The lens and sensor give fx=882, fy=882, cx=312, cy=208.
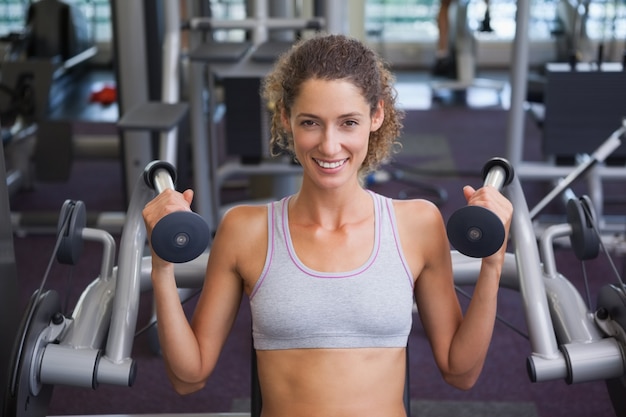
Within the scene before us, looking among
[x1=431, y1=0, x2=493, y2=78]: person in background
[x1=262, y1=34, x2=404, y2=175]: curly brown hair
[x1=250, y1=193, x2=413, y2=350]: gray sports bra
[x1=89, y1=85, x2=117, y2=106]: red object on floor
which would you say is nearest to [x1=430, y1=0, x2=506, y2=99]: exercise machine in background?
[x1=431, y1=0, x2=493, y2=78]: person in background

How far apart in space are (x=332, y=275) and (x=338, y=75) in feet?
0.98

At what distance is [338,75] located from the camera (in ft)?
4.16

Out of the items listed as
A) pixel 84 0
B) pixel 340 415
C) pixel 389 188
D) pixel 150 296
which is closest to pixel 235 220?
pixel 340 415

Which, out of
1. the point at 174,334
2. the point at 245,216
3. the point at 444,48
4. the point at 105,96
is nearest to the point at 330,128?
the point at 245,216

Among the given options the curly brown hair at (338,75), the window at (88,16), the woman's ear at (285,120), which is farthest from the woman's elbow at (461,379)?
the window at (88,16)

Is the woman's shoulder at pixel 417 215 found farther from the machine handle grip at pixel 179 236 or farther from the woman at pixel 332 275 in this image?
the machine handle grip at pixel 179 236

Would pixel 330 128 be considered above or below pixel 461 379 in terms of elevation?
above

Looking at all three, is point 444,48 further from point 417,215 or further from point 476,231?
point 476,231

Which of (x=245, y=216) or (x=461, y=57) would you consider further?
(x=461, y=57)

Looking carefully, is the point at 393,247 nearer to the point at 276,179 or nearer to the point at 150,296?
the point at 150,296

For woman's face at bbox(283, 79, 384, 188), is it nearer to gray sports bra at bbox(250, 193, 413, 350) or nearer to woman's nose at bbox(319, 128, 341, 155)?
woman's nose at bbox(319, 128, 341, 155)

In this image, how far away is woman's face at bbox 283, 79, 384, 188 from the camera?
4.13 feet

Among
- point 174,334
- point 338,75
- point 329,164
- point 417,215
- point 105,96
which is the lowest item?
point 105,96

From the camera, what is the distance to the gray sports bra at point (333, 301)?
132 centimetres
